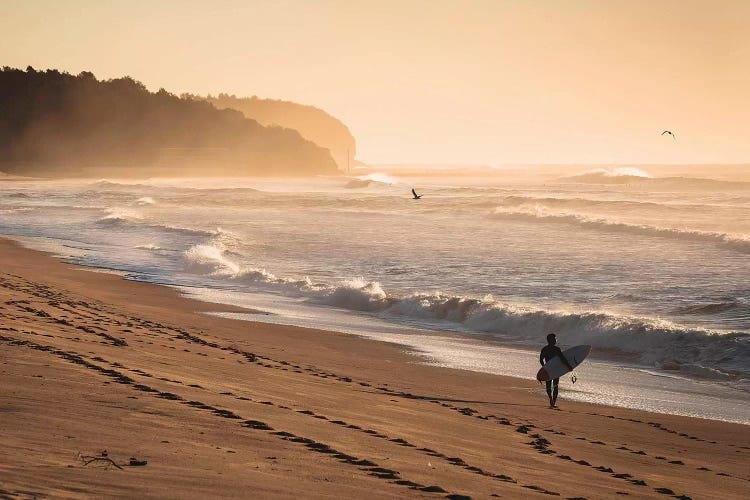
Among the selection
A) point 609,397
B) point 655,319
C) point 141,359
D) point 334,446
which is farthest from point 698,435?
point 655,319

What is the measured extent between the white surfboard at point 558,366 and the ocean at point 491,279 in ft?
2.13

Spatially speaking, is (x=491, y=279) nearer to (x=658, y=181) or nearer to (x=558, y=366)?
(x=558, y=366)

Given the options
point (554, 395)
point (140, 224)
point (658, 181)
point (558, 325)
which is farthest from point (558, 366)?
point (658, 181)

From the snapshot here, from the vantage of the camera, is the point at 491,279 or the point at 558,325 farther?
the point at 491,279

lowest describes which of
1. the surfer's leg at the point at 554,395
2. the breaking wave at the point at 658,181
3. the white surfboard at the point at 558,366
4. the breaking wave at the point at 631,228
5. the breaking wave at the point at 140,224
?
the surfer's leg at the point at 554,395

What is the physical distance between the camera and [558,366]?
42.9ft

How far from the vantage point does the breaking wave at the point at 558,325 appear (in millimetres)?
16688

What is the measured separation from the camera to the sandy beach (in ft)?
21.4

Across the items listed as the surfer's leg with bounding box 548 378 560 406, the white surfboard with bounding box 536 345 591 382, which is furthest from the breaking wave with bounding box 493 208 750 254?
the surfer's leg with bounding box 548 378 560 406

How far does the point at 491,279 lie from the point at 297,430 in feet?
65.8

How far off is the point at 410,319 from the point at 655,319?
5.87m

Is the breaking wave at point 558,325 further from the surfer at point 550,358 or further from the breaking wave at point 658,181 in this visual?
the breaking wave at point 658,181

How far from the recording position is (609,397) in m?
13.6

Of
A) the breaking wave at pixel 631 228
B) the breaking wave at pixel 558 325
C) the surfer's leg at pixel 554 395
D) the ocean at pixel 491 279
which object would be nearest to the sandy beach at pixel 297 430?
the surfer's leg at pixel 554 395
